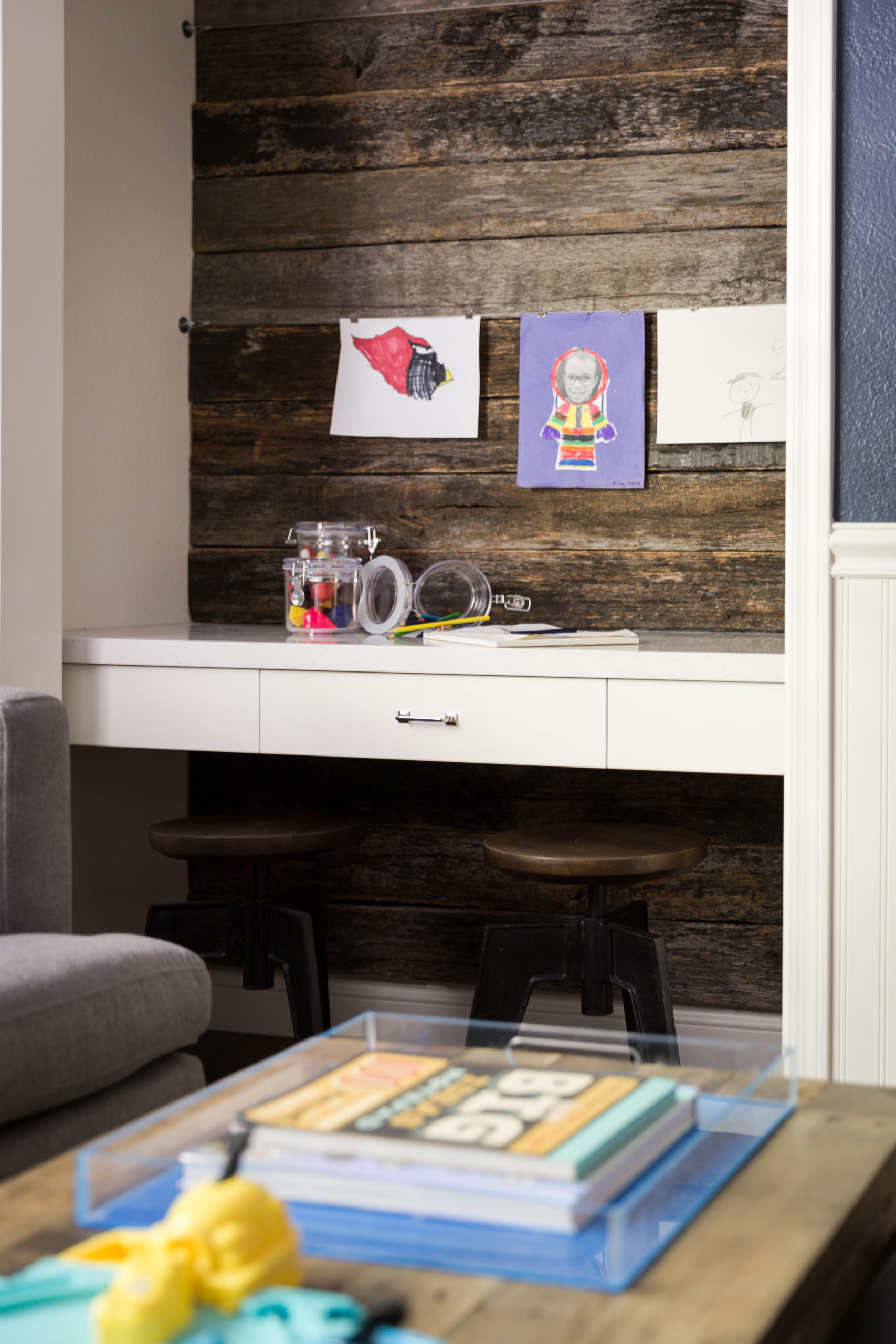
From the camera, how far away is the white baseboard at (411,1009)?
2887mm

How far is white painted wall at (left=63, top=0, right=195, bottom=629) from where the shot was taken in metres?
2.77

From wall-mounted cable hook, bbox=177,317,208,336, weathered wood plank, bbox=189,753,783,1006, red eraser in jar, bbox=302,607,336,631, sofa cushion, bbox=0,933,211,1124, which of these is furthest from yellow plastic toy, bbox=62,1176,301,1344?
wall-mounted cable hook, bbox=177,317,208,336

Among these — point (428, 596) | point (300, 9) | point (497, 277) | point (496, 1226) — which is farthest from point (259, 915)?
point (300, 9)

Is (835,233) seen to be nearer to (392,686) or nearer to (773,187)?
(773,187)

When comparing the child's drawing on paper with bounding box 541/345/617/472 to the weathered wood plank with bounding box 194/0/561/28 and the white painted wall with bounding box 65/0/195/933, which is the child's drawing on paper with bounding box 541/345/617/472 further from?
the white painted wall with bounding box 65/0/195/933

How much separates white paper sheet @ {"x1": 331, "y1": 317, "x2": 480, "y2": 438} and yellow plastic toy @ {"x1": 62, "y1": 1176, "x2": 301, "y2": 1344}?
2.27 metres

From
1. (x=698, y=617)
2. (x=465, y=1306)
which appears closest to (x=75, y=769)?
(x=698, y=617)

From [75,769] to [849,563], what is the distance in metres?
1.60

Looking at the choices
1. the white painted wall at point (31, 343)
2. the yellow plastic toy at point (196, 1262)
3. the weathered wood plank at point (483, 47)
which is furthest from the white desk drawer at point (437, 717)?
the yellow plastic toy at point (196, 1262)

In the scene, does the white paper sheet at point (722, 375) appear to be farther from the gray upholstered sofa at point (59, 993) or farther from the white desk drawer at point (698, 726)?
the gray upholstered sofa at point (59, 993)

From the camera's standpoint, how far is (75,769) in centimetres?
287

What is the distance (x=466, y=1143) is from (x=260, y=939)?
5.32 feet

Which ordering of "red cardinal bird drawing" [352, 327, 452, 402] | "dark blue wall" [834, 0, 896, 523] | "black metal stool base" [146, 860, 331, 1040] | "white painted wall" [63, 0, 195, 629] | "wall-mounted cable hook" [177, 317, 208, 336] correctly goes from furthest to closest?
"wall-mounted cable hook" [177, 317, 208, 336], "red cardinal bird drawing" [352, 327, 452, 402], "white painted wall" [63, 0, 195, 629], "black metal stool base" [146, 860, 331, 1040], "dark blue wall" [834, 0, 896, 523]

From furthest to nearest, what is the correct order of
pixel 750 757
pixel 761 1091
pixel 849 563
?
pixel 750 757 → pixel 849 563 → pixel 761 1091
